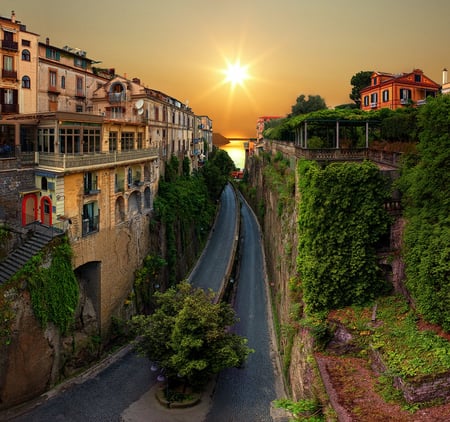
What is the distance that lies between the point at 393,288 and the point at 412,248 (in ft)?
9.46

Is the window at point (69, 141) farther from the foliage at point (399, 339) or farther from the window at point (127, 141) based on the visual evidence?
the foliage at point (399, 339)

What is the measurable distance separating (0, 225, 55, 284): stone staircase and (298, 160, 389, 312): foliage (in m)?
14.6

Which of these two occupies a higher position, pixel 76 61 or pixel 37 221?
pixel 76 61

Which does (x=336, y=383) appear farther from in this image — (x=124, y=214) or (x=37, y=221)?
(x=124, y=214)

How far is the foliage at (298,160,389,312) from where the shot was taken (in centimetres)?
1925

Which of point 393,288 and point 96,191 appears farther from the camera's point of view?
point 96,191

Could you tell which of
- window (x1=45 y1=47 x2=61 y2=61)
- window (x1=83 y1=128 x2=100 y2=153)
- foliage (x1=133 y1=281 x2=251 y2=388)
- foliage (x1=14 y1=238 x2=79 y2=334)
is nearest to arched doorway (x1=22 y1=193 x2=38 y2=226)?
foliage (x1=14 y1=238 x2=79 y2=334)

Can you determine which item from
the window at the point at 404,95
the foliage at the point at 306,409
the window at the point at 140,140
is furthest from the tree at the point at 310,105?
the foliage at the point at 306,409

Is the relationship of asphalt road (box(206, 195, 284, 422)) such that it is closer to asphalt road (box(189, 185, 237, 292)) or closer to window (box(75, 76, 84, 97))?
asphalt road (box(189, 185, 237, 292))

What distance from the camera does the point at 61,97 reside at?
3953cm

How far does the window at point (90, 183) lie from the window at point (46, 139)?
2.77m

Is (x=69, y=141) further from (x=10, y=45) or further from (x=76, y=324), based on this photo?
(x=76, y=324)

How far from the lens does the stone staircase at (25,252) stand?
22.3 m

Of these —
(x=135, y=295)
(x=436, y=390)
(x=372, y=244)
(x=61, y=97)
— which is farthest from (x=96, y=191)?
(x=436, y=390)
